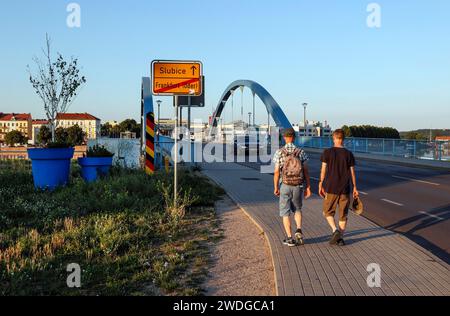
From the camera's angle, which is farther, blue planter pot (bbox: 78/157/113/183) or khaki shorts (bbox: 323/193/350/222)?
blue planter pot (bbox: 78/157/113/183)

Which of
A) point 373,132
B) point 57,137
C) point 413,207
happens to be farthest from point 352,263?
point 373,132

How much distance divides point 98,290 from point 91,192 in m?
5.80

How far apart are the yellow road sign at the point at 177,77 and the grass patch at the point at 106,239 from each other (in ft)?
7.02

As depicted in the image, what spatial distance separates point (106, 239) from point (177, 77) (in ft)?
14.7

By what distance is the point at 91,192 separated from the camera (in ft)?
33.8

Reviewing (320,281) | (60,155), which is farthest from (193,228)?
(60,155)

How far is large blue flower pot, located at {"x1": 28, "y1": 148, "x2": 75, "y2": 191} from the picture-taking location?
11586 mm

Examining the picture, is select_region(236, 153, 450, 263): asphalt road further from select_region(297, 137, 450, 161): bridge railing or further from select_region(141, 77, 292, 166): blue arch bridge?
select_region(297, 137, 450, 161): bridge railing

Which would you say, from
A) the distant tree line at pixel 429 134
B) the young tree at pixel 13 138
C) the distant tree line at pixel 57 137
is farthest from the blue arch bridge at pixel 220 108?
the young tree at pixel 13 138

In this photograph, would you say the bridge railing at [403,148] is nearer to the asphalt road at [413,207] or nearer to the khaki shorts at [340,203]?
the asphalt road at [413,207]

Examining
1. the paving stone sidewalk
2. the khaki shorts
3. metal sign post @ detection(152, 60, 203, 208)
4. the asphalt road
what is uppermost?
metal sign post @ detection(152, 60, 203, 208)

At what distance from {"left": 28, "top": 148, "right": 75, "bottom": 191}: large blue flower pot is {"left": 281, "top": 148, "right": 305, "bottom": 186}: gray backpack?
6.79 metres

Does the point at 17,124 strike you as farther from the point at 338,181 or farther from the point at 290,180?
the point at 338,181

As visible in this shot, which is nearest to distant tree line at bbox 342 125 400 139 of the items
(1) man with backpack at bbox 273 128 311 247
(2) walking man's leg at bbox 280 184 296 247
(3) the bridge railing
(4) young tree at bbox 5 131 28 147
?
(3) the bridge railing
